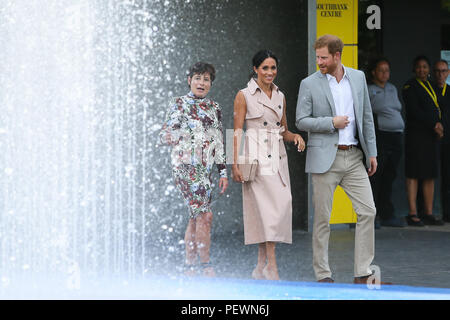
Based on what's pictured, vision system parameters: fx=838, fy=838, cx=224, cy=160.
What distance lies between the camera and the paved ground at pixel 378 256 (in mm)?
6984

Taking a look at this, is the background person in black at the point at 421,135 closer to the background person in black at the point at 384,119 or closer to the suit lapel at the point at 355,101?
the background person in black at the point at 384,119

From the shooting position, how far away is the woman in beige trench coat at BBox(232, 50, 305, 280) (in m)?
6.63

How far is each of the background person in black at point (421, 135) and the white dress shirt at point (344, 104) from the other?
4509 mm

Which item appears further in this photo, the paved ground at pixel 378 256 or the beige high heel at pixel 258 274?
the paved ground at pixel 378 256

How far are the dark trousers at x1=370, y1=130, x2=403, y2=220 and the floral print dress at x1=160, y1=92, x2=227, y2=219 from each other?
383cm

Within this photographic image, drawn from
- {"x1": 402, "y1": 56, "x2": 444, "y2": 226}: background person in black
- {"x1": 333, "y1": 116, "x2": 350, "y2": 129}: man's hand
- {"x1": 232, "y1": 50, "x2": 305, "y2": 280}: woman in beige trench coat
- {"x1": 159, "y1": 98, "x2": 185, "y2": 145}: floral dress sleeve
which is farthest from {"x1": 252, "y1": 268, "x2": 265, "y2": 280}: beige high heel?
{"x1": 402, "y1": 56, "x2": 444, "y2": 226}: background person in black

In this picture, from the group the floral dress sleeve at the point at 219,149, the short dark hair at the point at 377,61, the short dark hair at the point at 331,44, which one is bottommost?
the floral dress sleeve at the point at 219,149


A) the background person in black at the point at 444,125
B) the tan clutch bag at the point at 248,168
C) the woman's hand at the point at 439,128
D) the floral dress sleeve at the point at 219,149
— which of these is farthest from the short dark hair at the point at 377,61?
the tan clutch bag at the point at 248,168

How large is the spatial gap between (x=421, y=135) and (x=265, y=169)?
492 centimetres

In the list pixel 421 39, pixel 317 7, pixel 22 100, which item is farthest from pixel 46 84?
pixel 421 39

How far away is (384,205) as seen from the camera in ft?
34.8

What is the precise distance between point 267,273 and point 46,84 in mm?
2733

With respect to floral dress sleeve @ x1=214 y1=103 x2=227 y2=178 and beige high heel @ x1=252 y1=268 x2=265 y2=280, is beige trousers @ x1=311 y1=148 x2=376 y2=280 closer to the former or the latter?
beige high heel @ x1=252 y1=268 x2=265 y2=280

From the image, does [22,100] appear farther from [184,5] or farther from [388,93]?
[388,93]
